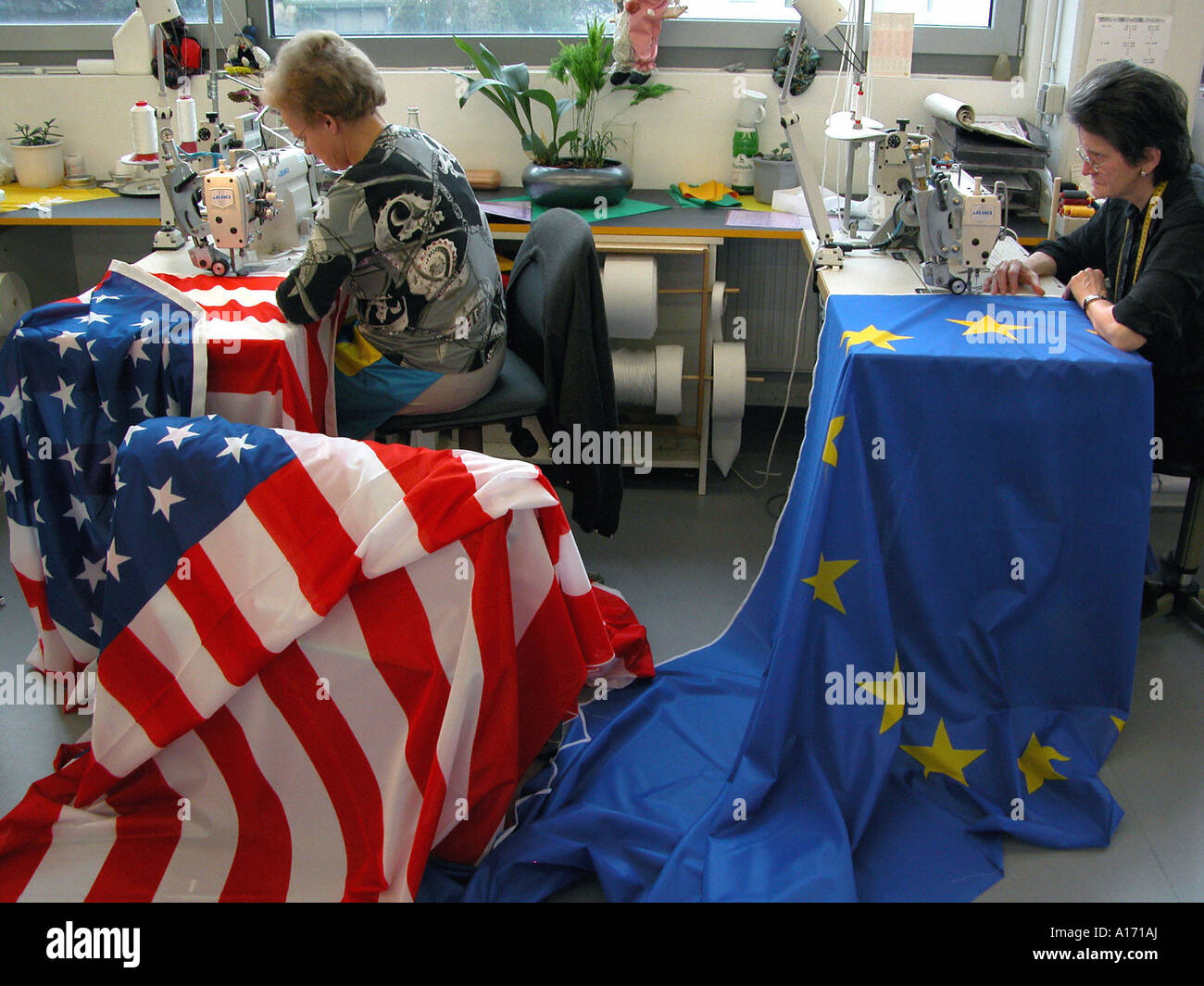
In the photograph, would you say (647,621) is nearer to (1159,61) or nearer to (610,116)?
(610,116)

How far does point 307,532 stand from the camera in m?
1.85

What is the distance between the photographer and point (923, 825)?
2.11m

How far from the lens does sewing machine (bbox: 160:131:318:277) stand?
2549mm

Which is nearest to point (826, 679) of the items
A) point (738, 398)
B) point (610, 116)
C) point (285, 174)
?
point (738, 398)

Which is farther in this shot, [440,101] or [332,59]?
[440,101]

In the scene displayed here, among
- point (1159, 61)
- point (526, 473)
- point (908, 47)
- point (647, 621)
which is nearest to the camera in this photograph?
point (526, 473)

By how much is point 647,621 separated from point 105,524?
4.08 feet

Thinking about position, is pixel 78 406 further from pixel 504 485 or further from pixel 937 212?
pixel 937 212

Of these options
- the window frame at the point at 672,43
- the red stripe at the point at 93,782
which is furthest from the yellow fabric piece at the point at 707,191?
the red stripe at the point at 93,782

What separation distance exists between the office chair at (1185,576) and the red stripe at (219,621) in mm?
1998

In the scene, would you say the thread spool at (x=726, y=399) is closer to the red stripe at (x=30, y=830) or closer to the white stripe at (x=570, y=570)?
the white stripe at (x=570, y=570)

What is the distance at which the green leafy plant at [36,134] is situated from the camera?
374cm

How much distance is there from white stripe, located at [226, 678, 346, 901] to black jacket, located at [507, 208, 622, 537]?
1008 millimetres

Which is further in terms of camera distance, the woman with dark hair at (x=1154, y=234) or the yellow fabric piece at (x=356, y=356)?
the yellow fabric piece at (x=356, y=356)
